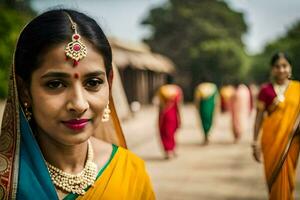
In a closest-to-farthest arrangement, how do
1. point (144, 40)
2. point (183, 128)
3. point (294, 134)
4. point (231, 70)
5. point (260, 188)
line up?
point (294, 134), point (260, 188), point (183, 128), point (231, 70), point (144, 40)

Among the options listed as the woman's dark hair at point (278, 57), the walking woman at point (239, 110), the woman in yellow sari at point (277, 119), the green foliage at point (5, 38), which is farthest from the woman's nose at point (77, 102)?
the green foliage at point (5, 38)

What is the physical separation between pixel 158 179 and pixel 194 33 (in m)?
25.8

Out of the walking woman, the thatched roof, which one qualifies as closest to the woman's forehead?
the walking woman

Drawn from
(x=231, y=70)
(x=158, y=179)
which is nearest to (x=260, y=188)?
(x=158, y=179)

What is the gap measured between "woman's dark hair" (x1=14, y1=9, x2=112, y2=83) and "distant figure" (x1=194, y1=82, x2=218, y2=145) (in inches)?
354

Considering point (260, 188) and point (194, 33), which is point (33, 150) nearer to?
point (260, 188)

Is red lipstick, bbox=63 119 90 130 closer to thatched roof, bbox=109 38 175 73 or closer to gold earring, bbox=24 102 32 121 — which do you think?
gold earring, bbox=24 102 32 121

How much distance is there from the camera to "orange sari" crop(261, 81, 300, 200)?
352cm

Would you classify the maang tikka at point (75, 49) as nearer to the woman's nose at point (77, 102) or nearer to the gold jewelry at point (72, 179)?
the woman's nose at point (77, 102)

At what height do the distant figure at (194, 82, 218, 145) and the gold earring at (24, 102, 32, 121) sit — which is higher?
the gold earring at (24, 102, 32, 121)

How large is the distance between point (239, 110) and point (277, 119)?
697 cm

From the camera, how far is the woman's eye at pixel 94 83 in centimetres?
147

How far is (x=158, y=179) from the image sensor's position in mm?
6383

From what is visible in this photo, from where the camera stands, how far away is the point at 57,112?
1.40m
